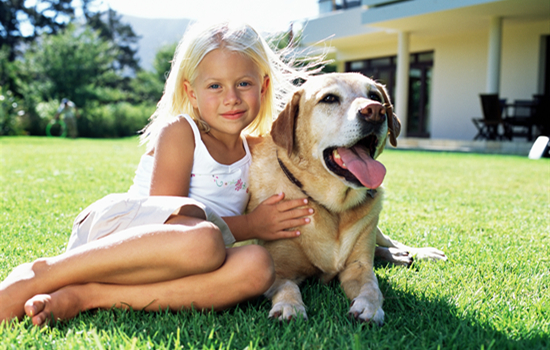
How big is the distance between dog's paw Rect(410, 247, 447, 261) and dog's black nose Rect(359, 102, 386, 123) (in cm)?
111

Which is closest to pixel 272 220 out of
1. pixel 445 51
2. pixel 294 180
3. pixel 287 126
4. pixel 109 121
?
pixel 294 180

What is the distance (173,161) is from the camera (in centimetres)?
248

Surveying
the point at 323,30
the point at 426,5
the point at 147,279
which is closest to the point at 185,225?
the point at 147,279

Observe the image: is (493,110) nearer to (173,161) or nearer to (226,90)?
(226,90)

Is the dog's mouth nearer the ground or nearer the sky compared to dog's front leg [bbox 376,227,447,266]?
nearer the sky

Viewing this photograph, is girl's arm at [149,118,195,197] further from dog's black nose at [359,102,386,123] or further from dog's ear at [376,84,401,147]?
dog's ear at [376,84,401,147]

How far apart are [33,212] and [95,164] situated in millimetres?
4686

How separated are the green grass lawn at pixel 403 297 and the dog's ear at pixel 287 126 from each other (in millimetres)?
→ 835

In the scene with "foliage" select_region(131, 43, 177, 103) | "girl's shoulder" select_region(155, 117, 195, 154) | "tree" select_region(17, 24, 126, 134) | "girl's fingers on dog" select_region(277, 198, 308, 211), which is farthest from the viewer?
"foliage" select_region(131, 43, 177, 103)

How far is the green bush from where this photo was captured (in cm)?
2475

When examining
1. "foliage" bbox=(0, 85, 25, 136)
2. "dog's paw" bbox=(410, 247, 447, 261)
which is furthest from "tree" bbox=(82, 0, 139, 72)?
"dog's paw" bbox=(410, 247, 447, 261)

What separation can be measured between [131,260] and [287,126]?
1219 millimetres

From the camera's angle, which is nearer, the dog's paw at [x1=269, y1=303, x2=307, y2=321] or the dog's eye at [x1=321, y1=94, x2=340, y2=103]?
the dog's paw at [x1=269, y1=303, x2=307, y2=321]

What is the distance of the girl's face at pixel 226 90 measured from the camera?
8.78ft
